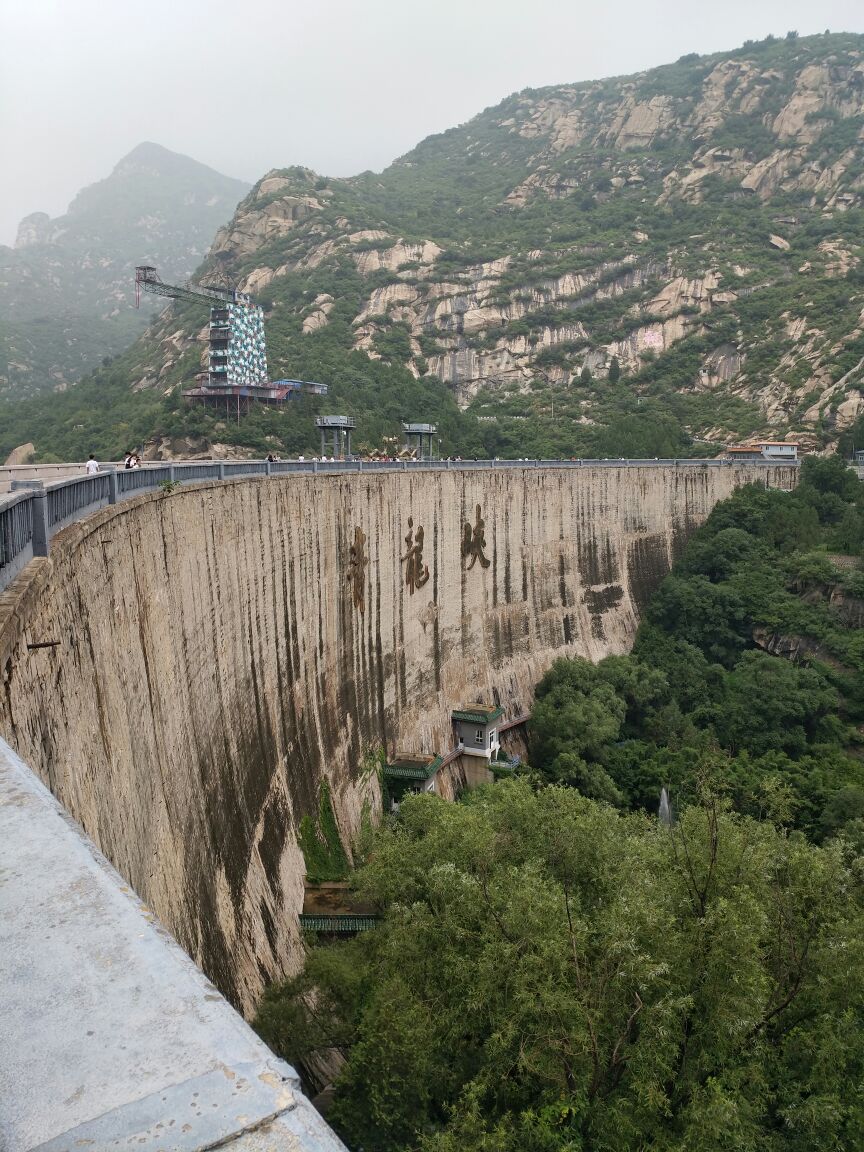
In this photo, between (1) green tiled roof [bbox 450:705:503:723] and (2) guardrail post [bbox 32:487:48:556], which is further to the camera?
(1) green tiled roof [bbox 450:705:503:723]

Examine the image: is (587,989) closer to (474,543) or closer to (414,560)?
(414,560)

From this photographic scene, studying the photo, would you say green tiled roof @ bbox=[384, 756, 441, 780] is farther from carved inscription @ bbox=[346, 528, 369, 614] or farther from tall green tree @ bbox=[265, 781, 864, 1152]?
tall green tree @ bbox=[265, 781, 864, 1152]

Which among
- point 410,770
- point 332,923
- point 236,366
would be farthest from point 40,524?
point 236,366

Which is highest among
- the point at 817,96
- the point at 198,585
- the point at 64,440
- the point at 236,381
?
the point at 817,96

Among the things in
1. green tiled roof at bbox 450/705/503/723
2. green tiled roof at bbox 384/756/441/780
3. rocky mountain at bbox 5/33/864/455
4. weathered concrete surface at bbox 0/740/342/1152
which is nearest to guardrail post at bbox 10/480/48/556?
weathered concrete surface at bbox 0/740/342/1152

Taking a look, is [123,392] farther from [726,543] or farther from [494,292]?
[726,543]

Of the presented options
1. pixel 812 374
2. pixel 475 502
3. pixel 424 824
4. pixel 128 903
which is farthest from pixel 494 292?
pixel 128 903

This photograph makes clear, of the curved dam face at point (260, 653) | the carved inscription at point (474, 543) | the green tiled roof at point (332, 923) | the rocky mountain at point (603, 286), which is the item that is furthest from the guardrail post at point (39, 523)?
the rocky mountain at point (603, 286)
